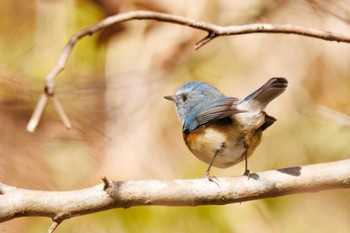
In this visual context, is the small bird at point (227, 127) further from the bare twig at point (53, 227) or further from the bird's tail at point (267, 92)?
the bare twig at point (53, 227)

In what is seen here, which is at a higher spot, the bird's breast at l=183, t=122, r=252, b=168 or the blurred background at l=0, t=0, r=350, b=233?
the blurred background at l=0, t=0, r=350, b=233

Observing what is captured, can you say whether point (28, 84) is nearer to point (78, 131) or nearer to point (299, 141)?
point (78, 131)

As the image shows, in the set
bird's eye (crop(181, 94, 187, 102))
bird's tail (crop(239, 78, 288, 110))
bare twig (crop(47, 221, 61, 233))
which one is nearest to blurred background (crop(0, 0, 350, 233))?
bird's eye (crop(181, 94, 187, 102))

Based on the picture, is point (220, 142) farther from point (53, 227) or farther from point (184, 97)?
point (53, 227)

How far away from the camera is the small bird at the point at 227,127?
3.32m

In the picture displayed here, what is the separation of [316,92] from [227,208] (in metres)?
0.98

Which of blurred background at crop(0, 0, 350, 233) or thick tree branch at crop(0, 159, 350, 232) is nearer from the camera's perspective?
thick tree branch at crop(0, 159, 350, 232)

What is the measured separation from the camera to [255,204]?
416 centimetres

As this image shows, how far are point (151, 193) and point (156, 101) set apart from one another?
189 cm

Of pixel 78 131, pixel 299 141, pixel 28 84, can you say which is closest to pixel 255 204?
pixel 299 141

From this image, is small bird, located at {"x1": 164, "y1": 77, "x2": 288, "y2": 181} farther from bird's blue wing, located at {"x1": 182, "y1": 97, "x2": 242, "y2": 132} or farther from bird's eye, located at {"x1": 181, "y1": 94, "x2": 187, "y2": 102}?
bird's eye, located at {"x1": 181, "y1": 94, "x2": 187, "y2": 102}

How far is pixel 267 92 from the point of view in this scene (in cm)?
319

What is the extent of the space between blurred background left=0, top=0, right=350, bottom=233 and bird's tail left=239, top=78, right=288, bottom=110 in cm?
85

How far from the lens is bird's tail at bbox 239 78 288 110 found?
3086 millimetres
